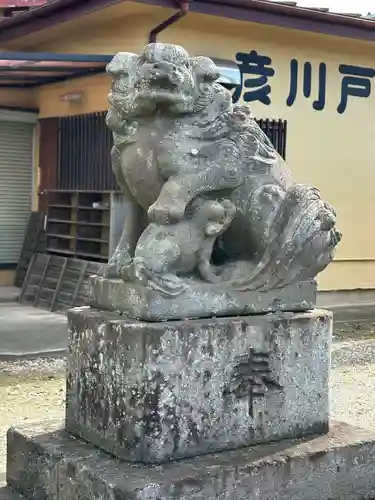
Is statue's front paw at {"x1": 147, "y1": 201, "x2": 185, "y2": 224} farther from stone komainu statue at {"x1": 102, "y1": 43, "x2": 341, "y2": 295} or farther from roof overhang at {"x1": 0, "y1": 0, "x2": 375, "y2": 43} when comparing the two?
roof overhang at {"x1": 0, "y1": 0, "x2": 375, "y2": 43}

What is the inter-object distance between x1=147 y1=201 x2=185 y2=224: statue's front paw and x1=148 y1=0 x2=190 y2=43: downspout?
18.1 ft

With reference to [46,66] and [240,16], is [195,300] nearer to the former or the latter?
[46,66]

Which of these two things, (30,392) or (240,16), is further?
(240,16)

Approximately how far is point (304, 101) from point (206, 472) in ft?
25.2

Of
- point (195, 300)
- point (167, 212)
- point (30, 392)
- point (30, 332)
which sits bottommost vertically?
point (30, 392)

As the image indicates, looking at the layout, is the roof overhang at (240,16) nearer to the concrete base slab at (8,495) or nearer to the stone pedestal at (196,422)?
the stone pedestal at (196,422)

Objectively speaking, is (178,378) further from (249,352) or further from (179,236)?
(179,236)

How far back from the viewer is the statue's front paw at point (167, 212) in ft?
10.5

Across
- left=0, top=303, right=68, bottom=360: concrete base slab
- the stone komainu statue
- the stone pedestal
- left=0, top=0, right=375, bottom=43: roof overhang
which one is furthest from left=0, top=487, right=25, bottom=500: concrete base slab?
left=0, top=0, right=375, bottom=43: roof overhang

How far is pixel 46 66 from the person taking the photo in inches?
341

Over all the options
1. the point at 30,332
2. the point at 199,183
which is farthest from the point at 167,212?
the point at 30,332

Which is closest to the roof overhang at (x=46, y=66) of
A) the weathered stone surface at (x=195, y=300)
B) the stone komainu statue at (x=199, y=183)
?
the stone komainu statue at (x=199, y=183)

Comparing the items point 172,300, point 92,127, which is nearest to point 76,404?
point 172,300

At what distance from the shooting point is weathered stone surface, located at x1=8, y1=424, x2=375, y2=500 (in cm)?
288
